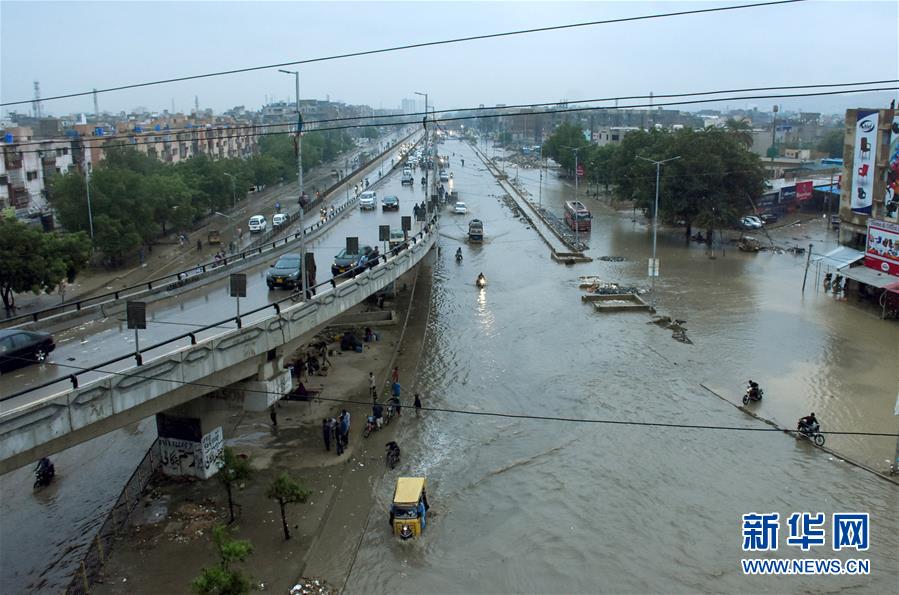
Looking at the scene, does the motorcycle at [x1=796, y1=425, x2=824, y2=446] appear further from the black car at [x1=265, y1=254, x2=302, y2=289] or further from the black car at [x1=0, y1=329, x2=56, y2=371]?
the black car at [x1=0, y1=329, x2=56, y2=371]

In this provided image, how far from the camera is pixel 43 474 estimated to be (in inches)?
721

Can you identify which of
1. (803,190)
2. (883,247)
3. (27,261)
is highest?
(803,190)

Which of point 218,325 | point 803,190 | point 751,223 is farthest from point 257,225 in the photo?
point 803,190

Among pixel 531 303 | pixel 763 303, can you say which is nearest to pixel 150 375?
pixel 531 303

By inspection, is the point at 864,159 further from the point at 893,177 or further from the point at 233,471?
the point at 233,471

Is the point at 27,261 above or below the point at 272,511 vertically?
above

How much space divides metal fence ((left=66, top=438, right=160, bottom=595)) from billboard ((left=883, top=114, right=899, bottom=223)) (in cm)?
3298

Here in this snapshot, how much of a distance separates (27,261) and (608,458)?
2423 cm

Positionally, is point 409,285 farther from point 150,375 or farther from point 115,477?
point 150,375

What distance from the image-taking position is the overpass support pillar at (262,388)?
18109mm

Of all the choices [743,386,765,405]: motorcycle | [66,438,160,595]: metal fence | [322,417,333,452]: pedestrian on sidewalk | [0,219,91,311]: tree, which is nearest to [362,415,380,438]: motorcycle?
[322,417,333,452]: pedestrian on sidewalk

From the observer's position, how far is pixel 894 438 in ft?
64.8

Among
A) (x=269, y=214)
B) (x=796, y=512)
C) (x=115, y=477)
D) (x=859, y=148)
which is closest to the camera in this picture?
(x=796, y=512)

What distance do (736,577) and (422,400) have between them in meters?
11.7
